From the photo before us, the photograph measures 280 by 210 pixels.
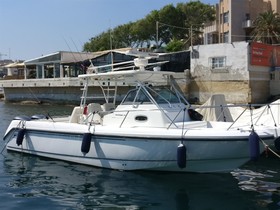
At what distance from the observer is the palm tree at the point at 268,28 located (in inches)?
1902

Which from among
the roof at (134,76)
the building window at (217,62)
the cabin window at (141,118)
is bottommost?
the cabin window at (141,118)

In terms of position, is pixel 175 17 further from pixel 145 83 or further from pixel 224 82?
pixel 145 83

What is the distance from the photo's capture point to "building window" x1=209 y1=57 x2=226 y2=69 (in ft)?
109

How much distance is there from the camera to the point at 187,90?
115ft

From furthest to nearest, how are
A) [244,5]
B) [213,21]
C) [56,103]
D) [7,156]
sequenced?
[213,21] < [244,5] < [56,103] < [7,156]

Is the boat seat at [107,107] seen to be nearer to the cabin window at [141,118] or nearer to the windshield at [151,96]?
the windshield at [151,96]

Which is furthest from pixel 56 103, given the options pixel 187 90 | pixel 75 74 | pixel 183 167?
pixel 183 167

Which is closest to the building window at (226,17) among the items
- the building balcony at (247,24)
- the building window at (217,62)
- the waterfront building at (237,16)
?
the waterfront building at (237,16)

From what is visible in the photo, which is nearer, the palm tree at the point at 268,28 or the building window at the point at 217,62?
the building window at the point at 217,62

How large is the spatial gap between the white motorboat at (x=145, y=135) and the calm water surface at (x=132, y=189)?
0.35 m

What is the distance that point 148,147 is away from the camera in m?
9.61

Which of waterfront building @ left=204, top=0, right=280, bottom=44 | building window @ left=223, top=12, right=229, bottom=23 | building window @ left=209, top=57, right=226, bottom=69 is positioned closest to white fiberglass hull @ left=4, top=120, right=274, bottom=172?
building window @ left=209, top=57, right=226, bottom=69

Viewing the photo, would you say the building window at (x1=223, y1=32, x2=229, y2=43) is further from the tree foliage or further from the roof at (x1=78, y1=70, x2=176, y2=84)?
the roof at (x1=78, y1=70, x2=176, y2=84)

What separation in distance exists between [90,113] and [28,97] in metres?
36.7
